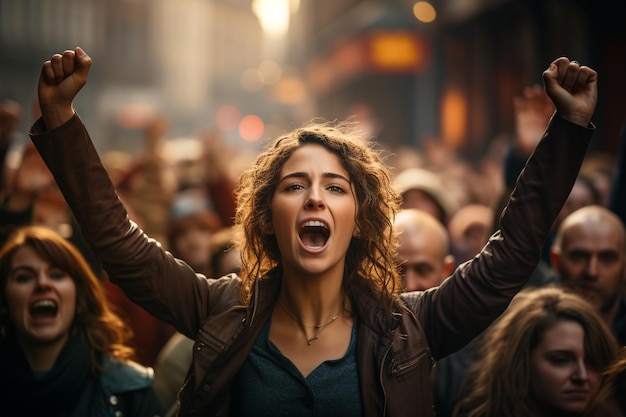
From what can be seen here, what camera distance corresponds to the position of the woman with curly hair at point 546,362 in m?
3.83

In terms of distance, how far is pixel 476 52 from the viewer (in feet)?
70.1

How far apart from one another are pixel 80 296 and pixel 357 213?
1.67 m

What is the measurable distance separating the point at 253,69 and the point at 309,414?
109 metres

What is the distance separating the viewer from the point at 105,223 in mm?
2986

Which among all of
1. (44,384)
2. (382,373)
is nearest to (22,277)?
(44,384)

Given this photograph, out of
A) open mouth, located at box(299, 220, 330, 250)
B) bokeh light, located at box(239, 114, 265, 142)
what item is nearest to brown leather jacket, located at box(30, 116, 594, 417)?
open mouth, located at box(299, 220, 330, 250)

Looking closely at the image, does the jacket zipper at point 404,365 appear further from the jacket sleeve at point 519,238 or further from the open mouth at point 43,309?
the open mouth at point 43,309

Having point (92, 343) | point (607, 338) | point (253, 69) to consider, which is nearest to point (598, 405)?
point (607, 338)

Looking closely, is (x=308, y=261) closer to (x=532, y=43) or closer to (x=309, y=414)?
(x=309, y=414)

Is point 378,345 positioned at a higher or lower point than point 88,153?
lower

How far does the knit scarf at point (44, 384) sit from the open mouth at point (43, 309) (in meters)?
0.20

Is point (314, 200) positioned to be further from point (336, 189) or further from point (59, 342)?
point (59, 342)

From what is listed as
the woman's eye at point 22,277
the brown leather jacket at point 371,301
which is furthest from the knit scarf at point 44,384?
the brown leather jacket at point 371,301

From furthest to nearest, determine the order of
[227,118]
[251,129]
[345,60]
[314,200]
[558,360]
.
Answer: [227,118], [251,129], [345,60], [558,360], [314,200]
